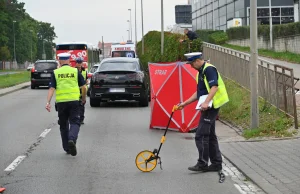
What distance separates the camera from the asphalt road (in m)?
7.64

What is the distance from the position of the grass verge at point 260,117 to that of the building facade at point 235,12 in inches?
1652

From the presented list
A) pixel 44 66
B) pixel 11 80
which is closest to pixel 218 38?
pixel 11 80

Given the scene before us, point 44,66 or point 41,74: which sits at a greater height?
point 44,66

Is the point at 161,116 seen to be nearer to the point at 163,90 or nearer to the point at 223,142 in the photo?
the point at 163,90

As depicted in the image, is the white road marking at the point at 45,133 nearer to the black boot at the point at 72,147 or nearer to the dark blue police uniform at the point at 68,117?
the dark blue police uniform at the point at 68,117

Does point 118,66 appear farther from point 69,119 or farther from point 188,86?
point 69,119

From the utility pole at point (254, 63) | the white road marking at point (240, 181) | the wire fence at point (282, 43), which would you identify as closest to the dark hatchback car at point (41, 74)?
the wire fence at point (282, 43)

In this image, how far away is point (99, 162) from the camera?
9.54 meters

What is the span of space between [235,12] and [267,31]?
15.5m

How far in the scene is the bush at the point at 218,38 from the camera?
64.6m

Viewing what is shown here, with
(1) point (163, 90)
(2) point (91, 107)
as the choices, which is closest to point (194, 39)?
(2) point (91, 107)

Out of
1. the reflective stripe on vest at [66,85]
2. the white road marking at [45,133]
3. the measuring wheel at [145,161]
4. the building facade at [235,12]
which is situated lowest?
the white road marking at [45,133]

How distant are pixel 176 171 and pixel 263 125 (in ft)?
15.0

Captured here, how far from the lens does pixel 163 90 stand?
13.8 metres
